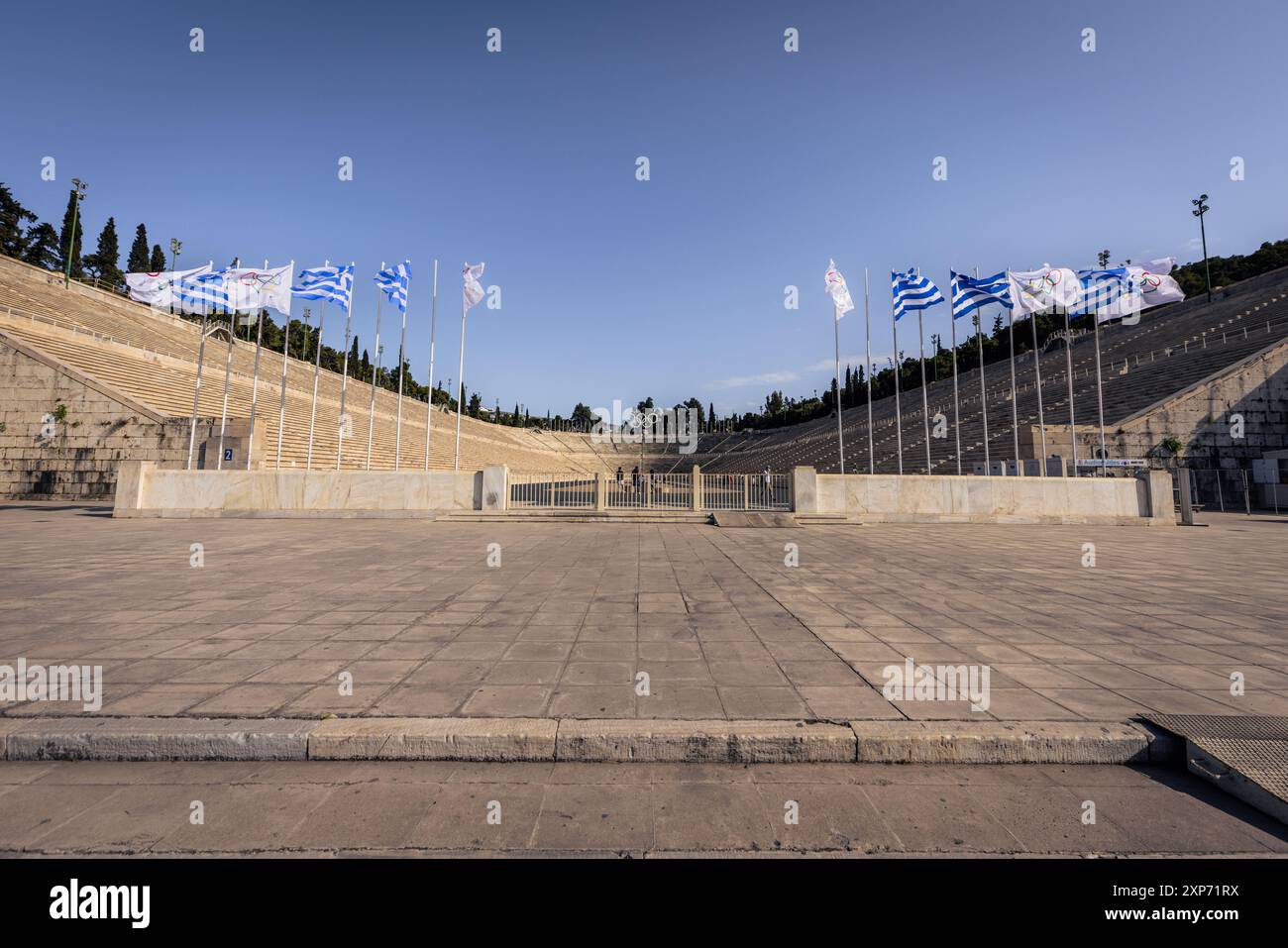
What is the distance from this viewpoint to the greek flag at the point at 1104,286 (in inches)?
824

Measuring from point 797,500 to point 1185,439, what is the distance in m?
24.7

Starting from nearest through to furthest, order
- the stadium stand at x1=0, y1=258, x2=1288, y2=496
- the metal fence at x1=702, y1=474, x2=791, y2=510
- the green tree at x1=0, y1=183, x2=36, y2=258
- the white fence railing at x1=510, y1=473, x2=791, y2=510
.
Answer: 1. the white fence railing at x1=510, y1=473, x2=791, y2=510
2. the metal fence at x1=702, y1=474, x2=791, y2=510
3. the stadium stand at x1=0, y1=258, x2=1288, y2=496
4. the green tree at x1=0, y1=183, x2=36, y2=258

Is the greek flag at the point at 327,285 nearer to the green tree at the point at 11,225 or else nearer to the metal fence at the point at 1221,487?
the metal fence at the point at 1221,487

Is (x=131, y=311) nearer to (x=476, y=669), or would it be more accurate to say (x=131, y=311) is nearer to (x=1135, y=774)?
(x=476, y=669)

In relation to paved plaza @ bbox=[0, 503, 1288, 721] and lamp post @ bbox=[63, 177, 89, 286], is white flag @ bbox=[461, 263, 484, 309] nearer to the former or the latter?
paved plaza @ bbox=[0, 503, 1288, 721]

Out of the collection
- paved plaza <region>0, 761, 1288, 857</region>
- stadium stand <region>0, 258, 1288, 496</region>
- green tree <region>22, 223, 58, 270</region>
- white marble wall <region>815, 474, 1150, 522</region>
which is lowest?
paved plaza <region>0, 761, 1288, 857</region>

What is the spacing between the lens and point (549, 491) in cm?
1786

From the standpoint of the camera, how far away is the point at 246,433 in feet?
75.4

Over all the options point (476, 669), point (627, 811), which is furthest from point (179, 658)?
point (627, 811)

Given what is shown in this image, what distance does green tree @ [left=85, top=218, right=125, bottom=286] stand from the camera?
62.8 meters

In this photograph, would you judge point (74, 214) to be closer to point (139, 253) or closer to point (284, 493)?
point (139, 253)

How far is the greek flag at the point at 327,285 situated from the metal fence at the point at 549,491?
11.0 m

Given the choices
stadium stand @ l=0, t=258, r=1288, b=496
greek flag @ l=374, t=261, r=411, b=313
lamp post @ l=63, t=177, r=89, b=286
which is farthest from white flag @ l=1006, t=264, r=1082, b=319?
lamp post @ l=63, t=177, r=89, b=286

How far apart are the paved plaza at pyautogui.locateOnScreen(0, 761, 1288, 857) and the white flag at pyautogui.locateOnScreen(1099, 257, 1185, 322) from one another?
25.0m
